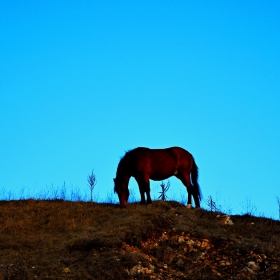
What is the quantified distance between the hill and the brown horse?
1055 mm

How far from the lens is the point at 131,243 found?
13.4 meters

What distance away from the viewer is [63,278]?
10953 millimetres

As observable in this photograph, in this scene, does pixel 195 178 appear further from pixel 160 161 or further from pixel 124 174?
pixel 124 174

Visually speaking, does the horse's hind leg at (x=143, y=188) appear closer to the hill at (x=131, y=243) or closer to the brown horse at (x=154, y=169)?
the brown horse at (x=154, y=169)

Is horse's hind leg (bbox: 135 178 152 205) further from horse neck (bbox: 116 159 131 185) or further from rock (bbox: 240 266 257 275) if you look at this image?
rock (bbox: 240 266 257 275)

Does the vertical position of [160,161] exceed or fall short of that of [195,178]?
it exceeds it

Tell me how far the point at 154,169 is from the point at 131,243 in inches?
212

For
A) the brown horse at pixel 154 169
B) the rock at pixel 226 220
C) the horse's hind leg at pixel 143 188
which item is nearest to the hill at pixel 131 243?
the rock at pixel 226 220

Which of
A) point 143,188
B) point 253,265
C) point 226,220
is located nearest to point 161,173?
point 143,188

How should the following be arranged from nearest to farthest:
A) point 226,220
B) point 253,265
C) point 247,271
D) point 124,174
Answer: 1. point 247,271
2. point 253,265
3. point 226,220
4. point 124,174

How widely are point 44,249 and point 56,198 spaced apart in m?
5.67

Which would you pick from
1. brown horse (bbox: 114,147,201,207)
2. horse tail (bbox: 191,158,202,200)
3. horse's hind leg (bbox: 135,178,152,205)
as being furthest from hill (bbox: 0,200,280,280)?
horse tail (bbox: 191,158,202,200)

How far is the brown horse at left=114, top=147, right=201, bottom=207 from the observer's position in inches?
712

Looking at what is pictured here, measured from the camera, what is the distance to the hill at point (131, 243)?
11.6m
